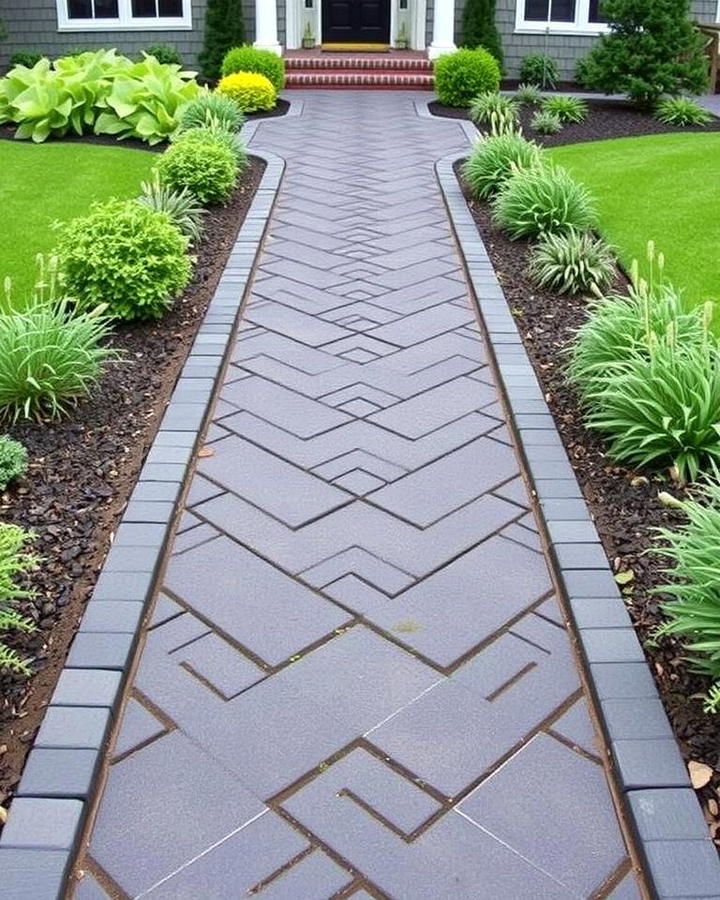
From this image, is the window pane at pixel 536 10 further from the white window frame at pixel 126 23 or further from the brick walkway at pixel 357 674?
the brick walkway at pixel 357 674

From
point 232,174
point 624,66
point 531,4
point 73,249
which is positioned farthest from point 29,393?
point 531,4

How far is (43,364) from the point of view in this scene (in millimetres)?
3939

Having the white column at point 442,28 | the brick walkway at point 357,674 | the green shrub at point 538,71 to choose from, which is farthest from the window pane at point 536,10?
the brick walkway at point 357,674

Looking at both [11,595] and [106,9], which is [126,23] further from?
[11,595]

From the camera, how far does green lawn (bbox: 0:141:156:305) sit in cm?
630

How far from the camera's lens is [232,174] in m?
7.52

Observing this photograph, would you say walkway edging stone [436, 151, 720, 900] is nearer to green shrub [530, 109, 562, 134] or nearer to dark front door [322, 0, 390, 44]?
green shrub [530, 109, 562, 134]

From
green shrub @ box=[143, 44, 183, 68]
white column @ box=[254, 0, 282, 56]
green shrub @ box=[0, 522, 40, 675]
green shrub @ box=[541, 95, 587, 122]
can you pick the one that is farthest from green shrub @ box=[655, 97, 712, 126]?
green shrub @ box=[0, 522, 40, 675]

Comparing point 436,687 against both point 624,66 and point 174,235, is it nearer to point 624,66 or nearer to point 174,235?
point 174,235

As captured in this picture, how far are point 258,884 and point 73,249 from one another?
3.77 metres

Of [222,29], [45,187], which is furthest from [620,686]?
[222,29]

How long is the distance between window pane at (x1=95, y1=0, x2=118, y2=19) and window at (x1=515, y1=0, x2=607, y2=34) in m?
6.40

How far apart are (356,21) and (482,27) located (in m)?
2.22

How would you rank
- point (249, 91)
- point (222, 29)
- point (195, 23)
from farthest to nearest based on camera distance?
point (195, 23) < point (222, 29) < point (249, 91)
